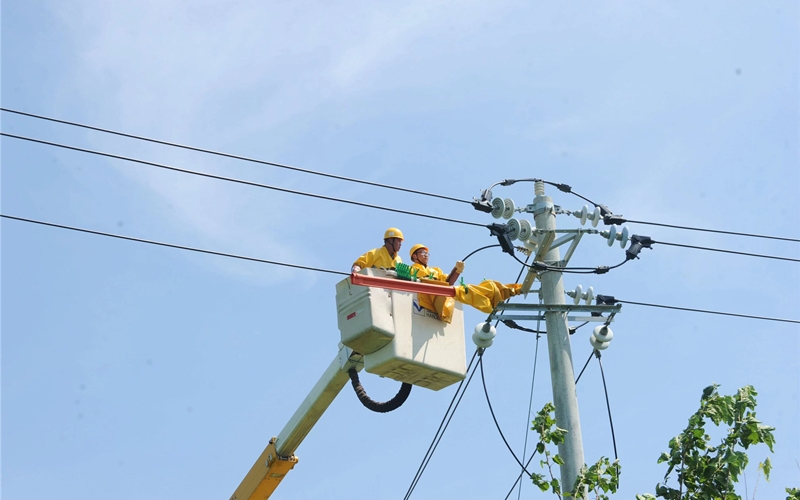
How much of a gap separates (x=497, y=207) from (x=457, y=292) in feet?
4.03

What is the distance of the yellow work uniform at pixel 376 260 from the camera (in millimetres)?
11438

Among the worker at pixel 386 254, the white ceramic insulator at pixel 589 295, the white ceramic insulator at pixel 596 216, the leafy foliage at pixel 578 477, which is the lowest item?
the leafy foliage at pixel 578 477

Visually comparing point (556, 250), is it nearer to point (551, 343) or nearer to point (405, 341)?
point (551, 343)

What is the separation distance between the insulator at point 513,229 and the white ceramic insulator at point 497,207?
0.59 feet

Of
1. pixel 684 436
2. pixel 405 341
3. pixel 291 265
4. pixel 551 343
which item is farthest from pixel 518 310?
pixel 684 436

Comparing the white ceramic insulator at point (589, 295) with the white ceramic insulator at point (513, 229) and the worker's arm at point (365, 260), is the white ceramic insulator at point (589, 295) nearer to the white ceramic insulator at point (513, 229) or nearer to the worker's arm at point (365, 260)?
the white ceramic insulator at point (513, 229)

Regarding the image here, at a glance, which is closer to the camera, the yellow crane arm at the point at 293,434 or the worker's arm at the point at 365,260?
the worker's arm at the point at 365,260

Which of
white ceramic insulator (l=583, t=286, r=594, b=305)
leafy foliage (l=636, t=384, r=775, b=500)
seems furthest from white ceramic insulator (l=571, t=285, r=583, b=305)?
leafy foliage (l=636, t=384, r=775, b=500)

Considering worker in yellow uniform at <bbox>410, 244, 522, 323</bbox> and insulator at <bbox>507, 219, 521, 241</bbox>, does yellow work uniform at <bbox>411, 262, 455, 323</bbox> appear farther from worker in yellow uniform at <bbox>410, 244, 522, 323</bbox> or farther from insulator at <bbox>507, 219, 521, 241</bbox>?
insulator at <bbox>507, 219, 521, 241</bbox>

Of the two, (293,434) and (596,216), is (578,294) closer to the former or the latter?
(596,216)

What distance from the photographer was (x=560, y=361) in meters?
11.1

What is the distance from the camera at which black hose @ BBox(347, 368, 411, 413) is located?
11703 millimetres

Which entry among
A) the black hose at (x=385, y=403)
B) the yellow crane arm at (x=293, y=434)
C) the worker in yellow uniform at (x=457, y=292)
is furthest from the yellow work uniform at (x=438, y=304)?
the yellow crane arm at (x=293, y=434)

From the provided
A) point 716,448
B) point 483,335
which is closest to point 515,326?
point 483,335
